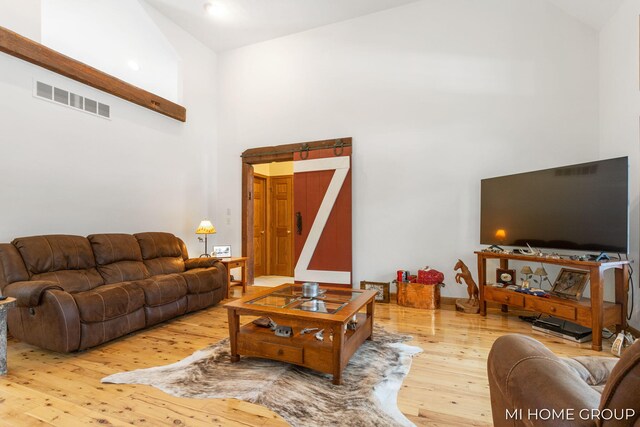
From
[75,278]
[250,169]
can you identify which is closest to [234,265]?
[250,169]

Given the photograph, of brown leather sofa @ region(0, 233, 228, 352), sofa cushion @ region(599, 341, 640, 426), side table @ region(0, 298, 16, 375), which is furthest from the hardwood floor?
sofa cushion @ region(599, 341, 640, 426)

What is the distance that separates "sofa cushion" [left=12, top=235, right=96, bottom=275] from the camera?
9.45 feet

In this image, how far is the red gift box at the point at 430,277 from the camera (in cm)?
398

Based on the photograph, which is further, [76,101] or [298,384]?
[76,101]

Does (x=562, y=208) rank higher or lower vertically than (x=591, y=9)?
lower

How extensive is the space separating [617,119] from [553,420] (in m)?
3.68

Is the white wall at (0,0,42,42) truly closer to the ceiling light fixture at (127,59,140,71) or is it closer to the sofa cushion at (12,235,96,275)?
the ceiling light fixture at (127,59,140,71)

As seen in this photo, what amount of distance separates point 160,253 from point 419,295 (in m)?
3.38

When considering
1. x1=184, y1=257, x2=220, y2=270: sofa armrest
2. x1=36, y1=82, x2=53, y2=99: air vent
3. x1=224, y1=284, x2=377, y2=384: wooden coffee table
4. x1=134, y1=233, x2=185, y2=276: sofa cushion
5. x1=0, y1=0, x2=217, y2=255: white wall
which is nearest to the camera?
x1=224, y1=284, x2=377, y2=384: wooden coffee table

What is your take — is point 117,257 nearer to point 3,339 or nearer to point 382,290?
point 3,339

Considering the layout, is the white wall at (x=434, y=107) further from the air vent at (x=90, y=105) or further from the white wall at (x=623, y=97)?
the air vent at (x=90, y=105)

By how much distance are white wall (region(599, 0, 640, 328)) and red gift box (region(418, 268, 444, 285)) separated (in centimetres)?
177

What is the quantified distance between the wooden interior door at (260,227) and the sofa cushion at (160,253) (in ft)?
7.36

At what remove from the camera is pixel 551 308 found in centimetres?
301
